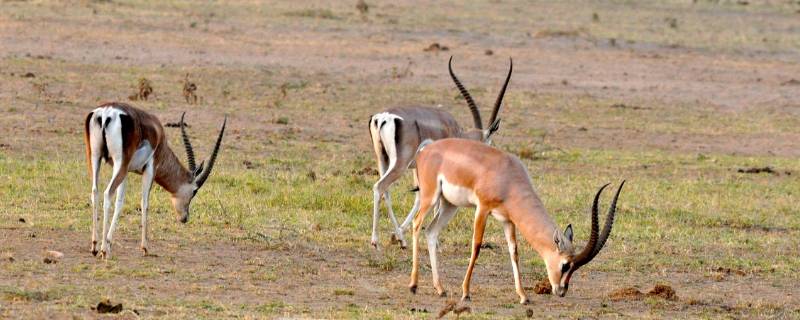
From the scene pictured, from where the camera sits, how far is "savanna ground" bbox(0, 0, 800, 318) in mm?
8688

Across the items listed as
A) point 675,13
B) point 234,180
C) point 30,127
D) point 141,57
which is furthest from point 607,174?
point 675,13

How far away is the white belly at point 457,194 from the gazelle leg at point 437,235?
0.76 ft

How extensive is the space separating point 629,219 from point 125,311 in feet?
18.2

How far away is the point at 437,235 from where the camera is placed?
28.6 ft

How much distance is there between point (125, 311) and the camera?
745 centimetres

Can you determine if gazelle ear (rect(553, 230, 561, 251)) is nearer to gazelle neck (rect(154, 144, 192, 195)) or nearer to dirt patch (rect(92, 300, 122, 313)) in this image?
dirt patch (rect(92, 300, 122, 313))

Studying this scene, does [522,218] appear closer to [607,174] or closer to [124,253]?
[124,253]

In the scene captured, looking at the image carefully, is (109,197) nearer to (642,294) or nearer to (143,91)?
(642,294)

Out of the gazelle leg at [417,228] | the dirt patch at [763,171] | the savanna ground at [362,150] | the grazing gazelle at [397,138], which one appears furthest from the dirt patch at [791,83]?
the gazelle leg at [417,228]

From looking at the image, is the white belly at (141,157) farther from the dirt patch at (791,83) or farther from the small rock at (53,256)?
the dirt patch at (791,83)

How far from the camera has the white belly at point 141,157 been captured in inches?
369

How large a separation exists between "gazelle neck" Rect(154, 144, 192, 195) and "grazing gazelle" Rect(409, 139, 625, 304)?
6.43 ft

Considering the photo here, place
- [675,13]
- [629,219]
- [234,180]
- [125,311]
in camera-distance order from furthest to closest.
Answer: [675,13] < [234,180] < [629,219] < [125,311]

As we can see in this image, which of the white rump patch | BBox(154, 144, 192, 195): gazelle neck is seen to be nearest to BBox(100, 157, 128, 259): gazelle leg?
BBox(154, 144, 192, 195): gazelle neck
